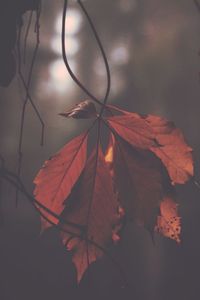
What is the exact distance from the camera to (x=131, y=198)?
0.33 meters

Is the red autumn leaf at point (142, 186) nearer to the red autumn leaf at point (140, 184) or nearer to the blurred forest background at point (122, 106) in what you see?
the red autumn leaf at point (140, 184)

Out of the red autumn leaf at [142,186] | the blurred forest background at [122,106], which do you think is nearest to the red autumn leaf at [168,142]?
the red autumn leaf at [142,186]

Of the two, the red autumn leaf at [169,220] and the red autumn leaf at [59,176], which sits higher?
the red autumn leaf at [59,176]

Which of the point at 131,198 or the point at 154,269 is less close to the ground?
the point at 131,198

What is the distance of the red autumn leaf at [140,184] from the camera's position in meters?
0.32

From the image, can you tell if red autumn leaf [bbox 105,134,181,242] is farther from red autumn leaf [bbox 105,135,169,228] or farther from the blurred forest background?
the blurred forest background

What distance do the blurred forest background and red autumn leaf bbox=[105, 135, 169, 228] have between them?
3.65 m

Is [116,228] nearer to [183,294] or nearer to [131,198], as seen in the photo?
[131,198]

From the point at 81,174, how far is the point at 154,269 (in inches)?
187

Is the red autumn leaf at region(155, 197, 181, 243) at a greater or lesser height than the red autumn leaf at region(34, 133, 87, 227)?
lesser

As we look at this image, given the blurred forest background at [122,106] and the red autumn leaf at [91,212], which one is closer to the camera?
the red autumn leaf at [91,212]

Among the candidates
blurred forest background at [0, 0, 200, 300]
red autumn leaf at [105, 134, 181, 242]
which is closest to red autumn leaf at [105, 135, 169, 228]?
red autumn leaf at [105, 134, 181, 242]

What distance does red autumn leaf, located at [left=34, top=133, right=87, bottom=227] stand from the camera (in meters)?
0.35

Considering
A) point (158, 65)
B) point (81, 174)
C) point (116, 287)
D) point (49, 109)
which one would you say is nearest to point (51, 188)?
point (81, 174)
